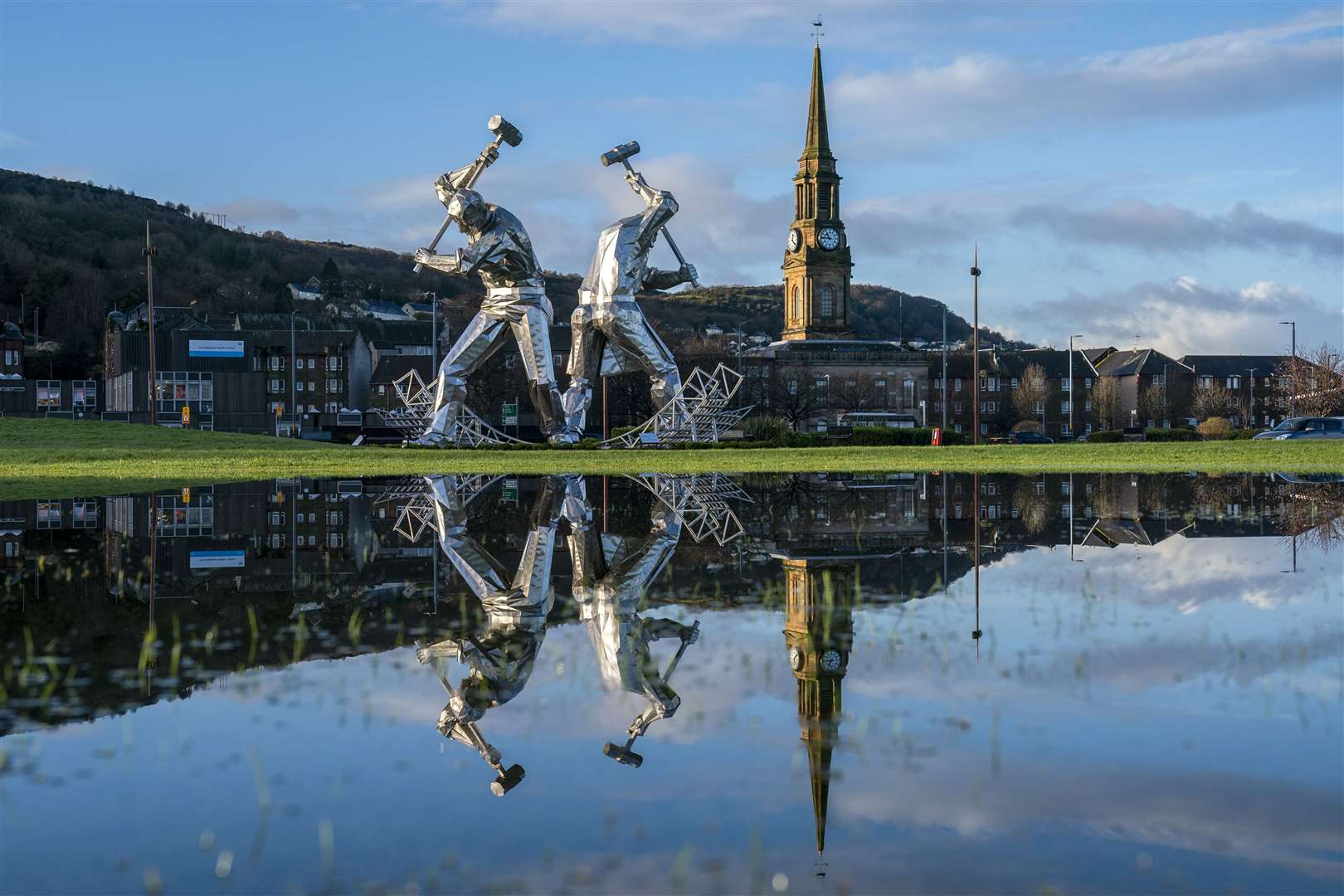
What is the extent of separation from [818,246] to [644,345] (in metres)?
89.0

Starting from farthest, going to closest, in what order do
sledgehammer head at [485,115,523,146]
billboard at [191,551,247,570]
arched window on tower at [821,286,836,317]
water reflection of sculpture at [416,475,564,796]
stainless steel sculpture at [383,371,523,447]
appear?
arched window on tower at [821,286,836,317] < stainless steel sculpture at [383,371,523,447] < sledgehammer head at [485,115,523,146] < billboard at [191,551,247,570] < water reflection of sculpture at [416,475,564,796]

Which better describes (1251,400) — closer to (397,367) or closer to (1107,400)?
(1107,400)

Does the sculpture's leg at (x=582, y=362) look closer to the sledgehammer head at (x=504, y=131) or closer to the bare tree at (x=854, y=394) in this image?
the sledgehammer head at (x=504, y=131)

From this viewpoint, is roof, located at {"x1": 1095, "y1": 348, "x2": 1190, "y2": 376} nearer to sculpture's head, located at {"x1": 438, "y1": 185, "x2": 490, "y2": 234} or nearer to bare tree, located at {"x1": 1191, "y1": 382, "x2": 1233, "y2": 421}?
bare tree, located at {"x1": 1191, "y1": 382, "x2": 1233, "y2": 421}

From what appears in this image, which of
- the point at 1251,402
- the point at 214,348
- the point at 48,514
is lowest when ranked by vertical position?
the point at 48,514

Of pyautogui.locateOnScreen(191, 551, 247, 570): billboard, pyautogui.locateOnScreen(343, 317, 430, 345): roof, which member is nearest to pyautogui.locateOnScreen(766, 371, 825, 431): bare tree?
pyautogui.locateOnScreen(343, 317, 430, 345): roof

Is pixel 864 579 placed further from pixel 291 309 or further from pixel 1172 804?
pixel 291 309

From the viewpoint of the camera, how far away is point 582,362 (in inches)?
1667

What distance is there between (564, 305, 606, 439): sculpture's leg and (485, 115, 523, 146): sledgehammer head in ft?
18.6

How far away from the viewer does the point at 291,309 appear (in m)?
170

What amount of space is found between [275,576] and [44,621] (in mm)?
2422

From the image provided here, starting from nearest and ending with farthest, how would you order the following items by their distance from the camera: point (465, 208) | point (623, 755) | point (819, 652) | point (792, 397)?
point (623, 755) < point (819, 652) < point (465, 208) < point (792, 397)

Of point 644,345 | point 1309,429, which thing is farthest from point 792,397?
point 644,345

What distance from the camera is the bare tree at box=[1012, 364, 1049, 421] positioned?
422 ft
